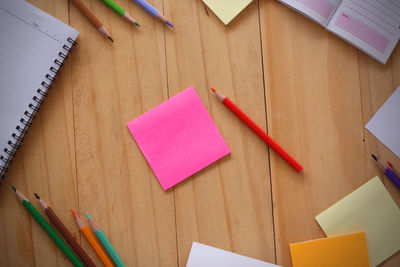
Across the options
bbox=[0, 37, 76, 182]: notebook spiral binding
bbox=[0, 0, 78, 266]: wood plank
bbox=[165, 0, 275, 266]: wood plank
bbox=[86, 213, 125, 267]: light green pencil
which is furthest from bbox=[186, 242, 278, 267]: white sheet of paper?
bbox=[0, 37, 76, 182]: notebook spiral binding

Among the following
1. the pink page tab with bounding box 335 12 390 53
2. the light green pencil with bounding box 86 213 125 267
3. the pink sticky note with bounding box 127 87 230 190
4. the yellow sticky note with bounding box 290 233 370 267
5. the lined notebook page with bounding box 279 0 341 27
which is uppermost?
the lined notebook page with bounding box 279 0 341 27

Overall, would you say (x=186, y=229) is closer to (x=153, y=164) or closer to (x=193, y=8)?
(x=153, y=164)

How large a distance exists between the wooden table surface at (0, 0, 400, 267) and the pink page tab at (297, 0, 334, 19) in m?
0.03

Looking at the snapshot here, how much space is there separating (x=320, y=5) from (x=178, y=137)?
1.29 feet

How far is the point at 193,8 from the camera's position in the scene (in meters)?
0.72

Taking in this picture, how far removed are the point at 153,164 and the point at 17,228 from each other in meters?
0.30

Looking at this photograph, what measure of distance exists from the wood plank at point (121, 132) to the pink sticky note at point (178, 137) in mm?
19

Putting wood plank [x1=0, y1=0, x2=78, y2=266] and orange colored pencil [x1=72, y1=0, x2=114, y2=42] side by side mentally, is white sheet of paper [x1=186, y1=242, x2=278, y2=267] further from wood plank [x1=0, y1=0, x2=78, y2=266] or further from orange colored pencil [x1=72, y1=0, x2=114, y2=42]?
orange colored pencil [x1=72, y1=0, x2=114, y2=42]

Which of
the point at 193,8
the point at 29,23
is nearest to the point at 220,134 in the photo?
the point at 193,8

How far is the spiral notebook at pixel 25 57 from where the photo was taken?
27.6 inches

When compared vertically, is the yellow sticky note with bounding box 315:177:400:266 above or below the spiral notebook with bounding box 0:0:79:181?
below

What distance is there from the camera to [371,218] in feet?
2.33

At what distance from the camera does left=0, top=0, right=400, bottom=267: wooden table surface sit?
709 millimetres

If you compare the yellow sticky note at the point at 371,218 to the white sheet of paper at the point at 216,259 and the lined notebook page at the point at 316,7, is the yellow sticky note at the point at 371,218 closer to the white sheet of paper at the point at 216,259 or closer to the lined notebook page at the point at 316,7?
Result: the white sheet of paper at the point at 216,259
